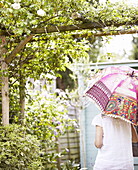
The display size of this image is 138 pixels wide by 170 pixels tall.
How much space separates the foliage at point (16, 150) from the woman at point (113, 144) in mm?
1490

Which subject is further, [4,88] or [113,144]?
[4,88]

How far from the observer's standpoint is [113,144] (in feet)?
9.02

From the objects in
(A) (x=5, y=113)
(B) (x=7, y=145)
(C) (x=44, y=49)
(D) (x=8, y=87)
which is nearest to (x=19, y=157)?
(B) (x=7, y=145)

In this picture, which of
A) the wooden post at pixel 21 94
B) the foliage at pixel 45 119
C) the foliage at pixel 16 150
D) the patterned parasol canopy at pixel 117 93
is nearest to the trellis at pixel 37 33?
the foliage at pixel 16 150

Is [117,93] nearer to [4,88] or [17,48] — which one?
[17,48]

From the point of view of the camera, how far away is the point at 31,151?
14.2ft

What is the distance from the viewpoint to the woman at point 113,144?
8.92ft

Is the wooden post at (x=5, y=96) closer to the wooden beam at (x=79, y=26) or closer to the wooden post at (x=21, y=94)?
the wooden post at (x=21, y=94)

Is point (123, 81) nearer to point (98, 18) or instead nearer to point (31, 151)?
point (98, 18)

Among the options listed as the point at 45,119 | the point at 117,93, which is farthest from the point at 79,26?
the point at 45,119

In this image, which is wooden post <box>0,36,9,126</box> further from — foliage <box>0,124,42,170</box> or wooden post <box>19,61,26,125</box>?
wooden post <box>19,61,26,125</box>

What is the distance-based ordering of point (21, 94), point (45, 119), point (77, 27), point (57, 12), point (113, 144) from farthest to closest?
point (45, 119) < point (21, 94) < point (77, 27) < point (57, 12) < point (113, 144)

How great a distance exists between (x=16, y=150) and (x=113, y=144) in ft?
5.38

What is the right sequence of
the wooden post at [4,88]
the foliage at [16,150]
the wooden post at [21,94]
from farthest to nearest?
1. the wooden post at [21,94]
2. the wooden post at [4,88]
3. the foliage at [16,150]
